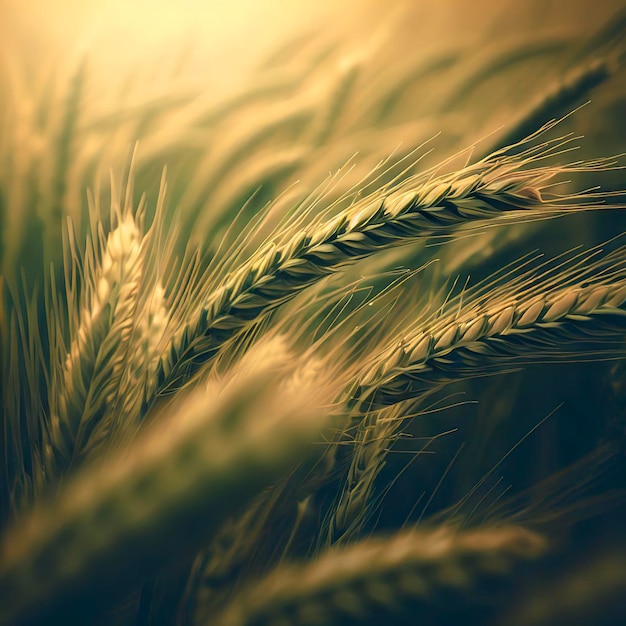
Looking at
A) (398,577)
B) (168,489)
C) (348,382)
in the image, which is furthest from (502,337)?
(168,489)

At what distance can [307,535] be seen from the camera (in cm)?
82

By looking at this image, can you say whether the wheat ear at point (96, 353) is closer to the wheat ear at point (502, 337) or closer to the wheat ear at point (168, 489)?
the wheat ear at point (168, 489)

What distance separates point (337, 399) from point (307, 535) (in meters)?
0.19

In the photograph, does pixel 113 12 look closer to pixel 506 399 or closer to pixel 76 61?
pixel 76 61

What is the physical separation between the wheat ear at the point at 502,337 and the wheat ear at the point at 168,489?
4.5 inches

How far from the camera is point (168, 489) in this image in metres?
0.79

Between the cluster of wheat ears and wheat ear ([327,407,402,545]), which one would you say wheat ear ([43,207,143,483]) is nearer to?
the cluster of wheat ears

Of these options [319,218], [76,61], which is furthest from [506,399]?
[76,61]

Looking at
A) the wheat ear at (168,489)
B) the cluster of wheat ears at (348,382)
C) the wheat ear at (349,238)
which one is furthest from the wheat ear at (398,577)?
the wheat ear at (349,238)

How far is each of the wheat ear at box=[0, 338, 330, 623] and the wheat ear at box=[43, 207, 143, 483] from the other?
0.06 meters

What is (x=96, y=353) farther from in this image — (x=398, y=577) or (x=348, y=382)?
(x=398, y=577)

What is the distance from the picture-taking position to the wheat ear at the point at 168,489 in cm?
80

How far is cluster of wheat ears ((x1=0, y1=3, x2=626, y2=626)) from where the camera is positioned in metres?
0.78

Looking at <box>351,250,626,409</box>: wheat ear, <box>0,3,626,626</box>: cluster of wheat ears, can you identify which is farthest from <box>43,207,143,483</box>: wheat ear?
<box>351,250,626,409</box>: wheat ear
